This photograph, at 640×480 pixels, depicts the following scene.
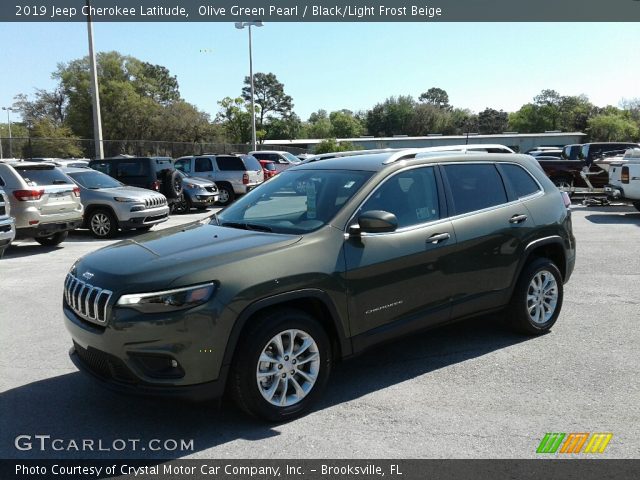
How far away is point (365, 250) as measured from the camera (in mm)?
4203

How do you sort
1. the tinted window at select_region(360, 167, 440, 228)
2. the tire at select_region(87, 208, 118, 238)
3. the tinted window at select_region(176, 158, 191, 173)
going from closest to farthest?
the tinted window at select_region(360, 167, 440, 228) < the tire at select_region(87, 208, 118, 238) < the tinted window at select_region(176, 158, 191, 173)

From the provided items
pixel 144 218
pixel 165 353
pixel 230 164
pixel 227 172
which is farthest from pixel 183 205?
pixel 165 353

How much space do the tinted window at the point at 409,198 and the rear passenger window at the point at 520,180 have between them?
106cm

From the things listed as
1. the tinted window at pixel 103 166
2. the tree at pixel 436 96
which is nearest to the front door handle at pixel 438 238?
the tinted window at pixel 103 166

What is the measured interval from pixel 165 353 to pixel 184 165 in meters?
19.0

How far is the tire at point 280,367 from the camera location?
3.65m

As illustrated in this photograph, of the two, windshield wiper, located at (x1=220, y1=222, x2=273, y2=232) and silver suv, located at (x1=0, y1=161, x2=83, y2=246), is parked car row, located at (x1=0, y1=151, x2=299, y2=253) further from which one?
windshield wiper, located at (x1=220, y1=222, x2=273, y2=232)

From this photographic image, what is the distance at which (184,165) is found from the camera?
21656mm

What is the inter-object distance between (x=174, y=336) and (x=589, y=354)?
3629 millimetres

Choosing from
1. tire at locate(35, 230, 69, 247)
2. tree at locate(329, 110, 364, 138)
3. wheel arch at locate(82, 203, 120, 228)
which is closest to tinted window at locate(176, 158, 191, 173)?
wheel arch at locate(82, 203, 120, 228)

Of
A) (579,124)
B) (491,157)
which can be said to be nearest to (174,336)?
(491,157)

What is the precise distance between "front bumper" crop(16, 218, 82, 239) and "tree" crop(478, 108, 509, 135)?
144280 millimetres

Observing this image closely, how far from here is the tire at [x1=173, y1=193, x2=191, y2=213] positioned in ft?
58.2

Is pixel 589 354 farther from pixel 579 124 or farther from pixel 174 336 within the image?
pixel 579 124
